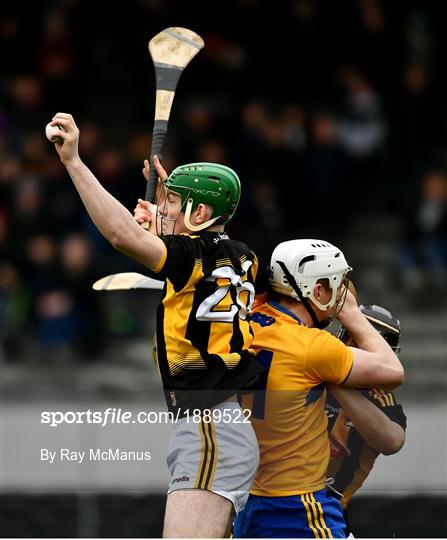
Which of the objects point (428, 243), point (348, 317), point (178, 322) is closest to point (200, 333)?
point (178, 322)

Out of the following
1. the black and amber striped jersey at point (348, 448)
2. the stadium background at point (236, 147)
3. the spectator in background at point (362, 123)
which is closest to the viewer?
the black and amber striped jersey at point (348, 448)

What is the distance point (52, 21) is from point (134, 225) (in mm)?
7352

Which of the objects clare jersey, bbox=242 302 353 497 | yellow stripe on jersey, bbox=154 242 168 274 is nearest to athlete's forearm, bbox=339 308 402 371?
clare jersey, bbox=242 302 353 497

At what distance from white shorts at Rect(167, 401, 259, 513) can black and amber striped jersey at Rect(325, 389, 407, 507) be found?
1.14 ft

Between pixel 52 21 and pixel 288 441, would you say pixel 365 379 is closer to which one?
pixel 288 441

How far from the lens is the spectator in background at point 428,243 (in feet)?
30.7

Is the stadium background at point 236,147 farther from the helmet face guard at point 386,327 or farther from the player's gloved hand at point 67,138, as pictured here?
the player's gloved hand at point 67,138

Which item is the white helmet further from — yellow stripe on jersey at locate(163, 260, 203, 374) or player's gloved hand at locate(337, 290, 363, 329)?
yellow stripe on jersey at locate(163, 260, 203, 374)

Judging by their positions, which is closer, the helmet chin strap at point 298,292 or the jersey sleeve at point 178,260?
the jersey sleeve at point 178,260

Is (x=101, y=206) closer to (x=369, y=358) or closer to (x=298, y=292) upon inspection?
(x=298, y=292)

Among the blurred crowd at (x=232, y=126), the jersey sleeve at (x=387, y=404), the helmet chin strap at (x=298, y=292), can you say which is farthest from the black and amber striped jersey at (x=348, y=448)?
the blurred crowd at (x=232, y=126)

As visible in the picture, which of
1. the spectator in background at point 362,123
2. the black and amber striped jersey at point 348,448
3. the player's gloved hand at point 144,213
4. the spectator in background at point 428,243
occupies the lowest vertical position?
the spectator in background at point 428,243

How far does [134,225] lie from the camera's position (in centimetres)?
386

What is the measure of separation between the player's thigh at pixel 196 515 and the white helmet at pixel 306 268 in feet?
2.23
